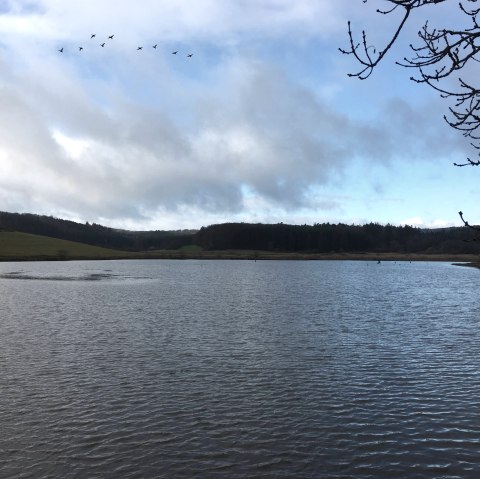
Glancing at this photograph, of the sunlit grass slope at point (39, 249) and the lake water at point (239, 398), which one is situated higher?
the sunlit grass slope at point (39, 249)

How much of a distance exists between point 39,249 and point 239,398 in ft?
518

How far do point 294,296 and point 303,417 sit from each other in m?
38.9

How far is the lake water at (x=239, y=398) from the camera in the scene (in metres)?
12.6

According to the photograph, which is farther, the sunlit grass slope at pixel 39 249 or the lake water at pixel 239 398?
the sunlit grass slope at pixel 39 249

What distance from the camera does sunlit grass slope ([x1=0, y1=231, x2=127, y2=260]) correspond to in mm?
149500

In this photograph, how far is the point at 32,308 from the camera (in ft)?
139

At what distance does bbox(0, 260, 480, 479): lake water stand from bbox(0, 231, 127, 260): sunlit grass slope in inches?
4850

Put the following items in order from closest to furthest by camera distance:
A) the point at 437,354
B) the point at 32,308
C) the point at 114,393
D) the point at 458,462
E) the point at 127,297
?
1. the point at 458,462
2. the point at 114,393
3. the point at 437,354
4. the point at 32,308
5. the point at 127,297

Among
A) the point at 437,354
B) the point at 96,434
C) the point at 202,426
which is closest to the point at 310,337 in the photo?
the point at 437,354

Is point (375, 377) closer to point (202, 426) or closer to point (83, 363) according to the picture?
point (202, 426)

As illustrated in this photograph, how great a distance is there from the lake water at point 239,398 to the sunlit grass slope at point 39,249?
12318 centimetres

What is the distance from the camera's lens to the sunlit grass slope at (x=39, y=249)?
490ft

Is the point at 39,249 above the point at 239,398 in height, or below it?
above

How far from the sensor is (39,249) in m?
162
